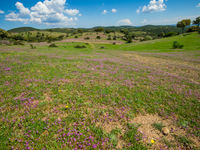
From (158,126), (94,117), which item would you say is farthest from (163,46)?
(94,117)

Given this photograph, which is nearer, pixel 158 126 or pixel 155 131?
pixel 155 131

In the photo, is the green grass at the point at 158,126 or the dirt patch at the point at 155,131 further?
the green grass at the point at 158,126

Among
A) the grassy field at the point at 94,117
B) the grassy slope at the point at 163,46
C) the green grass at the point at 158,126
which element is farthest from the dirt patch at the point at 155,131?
the grassy slope at the point at 163,46

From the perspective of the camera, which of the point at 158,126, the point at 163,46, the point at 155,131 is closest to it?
the point at 155,131

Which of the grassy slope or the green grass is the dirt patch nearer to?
the green grass

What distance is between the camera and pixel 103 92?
8648 millimetres

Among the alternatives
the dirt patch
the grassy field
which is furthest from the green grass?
the dirt patch

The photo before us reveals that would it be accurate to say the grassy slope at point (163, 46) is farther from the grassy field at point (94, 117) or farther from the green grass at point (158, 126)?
the green grass at point (158, 126)

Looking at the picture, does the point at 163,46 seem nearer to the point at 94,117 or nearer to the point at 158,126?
the point at 158,126

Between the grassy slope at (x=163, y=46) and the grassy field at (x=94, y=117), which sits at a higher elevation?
the grassy slope at (x=163, y=46)

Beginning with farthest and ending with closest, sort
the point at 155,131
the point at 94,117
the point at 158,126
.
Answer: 1. the point at 94,117
2. the point at 158,126
3. the point at 155,131

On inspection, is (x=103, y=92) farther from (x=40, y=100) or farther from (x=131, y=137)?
(x=40, y=100)

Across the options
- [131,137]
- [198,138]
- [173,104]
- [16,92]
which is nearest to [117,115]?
[131,137]

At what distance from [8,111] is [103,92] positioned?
664cm
